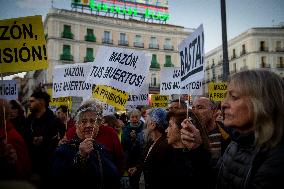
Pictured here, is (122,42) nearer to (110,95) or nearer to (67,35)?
(67,35)

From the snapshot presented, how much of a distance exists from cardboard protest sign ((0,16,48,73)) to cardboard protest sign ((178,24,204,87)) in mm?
1973

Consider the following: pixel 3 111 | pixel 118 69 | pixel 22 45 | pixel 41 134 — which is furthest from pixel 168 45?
pixel 3 111

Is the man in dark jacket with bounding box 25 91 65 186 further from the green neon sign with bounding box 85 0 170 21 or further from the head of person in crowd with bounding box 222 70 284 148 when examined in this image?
the green neon sign with bounding box 85 0 170 21

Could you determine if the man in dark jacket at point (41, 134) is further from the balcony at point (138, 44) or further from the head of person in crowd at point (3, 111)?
the balcony at point (138, 44)

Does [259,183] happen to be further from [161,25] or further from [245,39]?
[245,39]

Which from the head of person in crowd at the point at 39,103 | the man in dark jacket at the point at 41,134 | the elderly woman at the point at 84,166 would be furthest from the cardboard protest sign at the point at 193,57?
the head of person in crowd at the point at 39,103

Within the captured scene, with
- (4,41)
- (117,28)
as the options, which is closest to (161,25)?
(117,28)

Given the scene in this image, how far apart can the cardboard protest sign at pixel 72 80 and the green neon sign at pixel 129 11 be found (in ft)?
119

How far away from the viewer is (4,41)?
3.94 metres

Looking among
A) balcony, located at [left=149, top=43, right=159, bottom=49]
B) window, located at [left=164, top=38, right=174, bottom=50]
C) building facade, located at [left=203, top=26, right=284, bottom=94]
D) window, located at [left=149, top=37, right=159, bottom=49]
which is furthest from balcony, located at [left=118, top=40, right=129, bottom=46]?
building facade, located at [left=203, top=26, right=284, bottom=94]

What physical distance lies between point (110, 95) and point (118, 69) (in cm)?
49

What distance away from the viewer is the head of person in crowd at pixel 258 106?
190 centimetres

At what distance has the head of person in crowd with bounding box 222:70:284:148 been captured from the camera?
1.90 m

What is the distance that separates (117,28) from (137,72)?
36.8 meters
